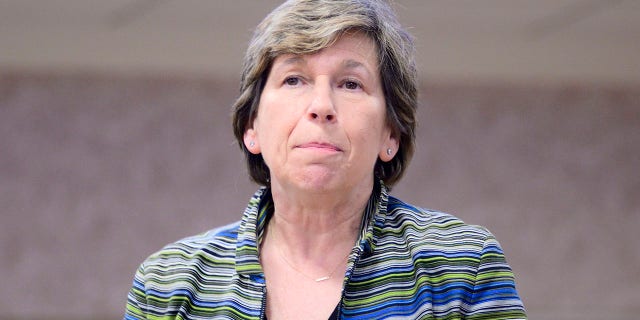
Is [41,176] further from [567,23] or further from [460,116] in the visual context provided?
[567,23]

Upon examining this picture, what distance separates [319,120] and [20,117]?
4.99 m

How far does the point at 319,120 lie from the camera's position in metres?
1.52

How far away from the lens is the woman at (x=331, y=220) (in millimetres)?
1529

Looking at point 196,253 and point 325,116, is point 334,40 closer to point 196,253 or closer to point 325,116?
point 325,116

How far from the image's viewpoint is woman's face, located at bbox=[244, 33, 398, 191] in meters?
1.52

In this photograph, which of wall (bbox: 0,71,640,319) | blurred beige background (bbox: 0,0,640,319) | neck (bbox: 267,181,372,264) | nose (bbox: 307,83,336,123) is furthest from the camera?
wall (bbox: 0,71,640,319)

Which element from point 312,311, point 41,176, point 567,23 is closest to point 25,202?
point 41,176

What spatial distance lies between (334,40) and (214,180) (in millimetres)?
4840

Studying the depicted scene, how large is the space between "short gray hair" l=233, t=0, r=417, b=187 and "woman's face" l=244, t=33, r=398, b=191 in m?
0.02

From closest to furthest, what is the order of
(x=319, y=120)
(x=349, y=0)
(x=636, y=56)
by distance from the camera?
(x=319, y=120)
(x=349, y=0)
(x=636, y=56)

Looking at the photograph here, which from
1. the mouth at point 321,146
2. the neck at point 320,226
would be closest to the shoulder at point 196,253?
the neck at point 320,226

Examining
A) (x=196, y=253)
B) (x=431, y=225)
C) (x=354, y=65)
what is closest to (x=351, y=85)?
(x=354, y=65)

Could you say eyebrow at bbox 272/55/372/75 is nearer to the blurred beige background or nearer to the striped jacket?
the striped jacket

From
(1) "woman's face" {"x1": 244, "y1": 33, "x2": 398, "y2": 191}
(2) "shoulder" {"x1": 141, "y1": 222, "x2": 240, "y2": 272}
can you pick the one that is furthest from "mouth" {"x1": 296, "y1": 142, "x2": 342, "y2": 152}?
(2) "shoulder" {"x1": 141, "y1": 222, "x2": 240, "y2": 272}
